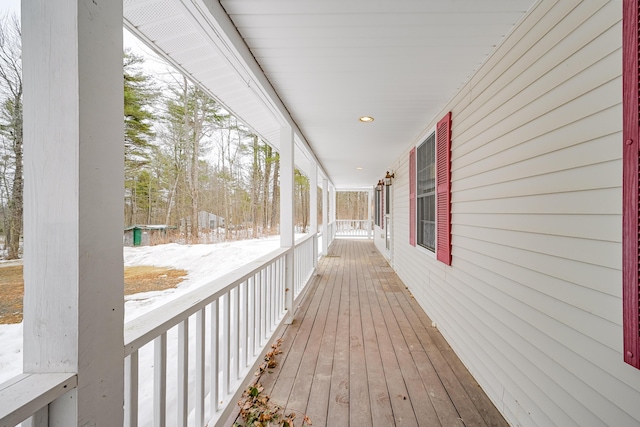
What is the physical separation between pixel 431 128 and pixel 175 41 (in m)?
3.07

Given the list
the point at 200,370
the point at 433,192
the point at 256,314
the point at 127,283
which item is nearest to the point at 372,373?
the point at 256,314

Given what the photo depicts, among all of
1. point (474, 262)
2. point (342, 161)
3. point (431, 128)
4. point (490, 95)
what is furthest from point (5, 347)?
point (342, 161)

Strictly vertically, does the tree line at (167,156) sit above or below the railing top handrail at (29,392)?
above

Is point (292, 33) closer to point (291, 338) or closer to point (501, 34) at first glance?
point (501, 34)

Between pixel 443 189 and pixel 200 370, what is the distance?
2.84 m

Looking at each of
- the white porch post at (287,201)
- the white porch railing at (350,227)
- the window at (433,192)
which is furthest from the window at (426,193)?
the white porch railing at (350,227)

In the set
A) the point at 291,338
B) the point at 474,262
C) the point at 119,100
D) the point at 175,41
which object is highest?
the point at 175,41

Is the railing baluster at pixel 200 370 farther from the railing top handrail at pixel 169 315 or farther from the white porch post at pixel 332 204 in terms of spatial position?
the white porch post at pixel 332 204

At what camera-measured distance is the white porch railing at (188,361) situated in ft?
2.37

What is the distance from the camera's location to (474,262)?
2354 millimetres

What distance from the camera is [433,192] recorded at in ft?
11.9

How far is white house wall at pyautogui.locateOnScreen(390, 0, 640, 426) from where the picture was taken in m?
1.14

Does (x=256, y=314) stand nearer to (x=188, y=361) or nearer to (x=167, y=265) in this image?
(x=188, y=361)

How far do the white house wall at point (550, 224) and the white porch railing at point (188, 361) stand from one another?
1.82 meters
